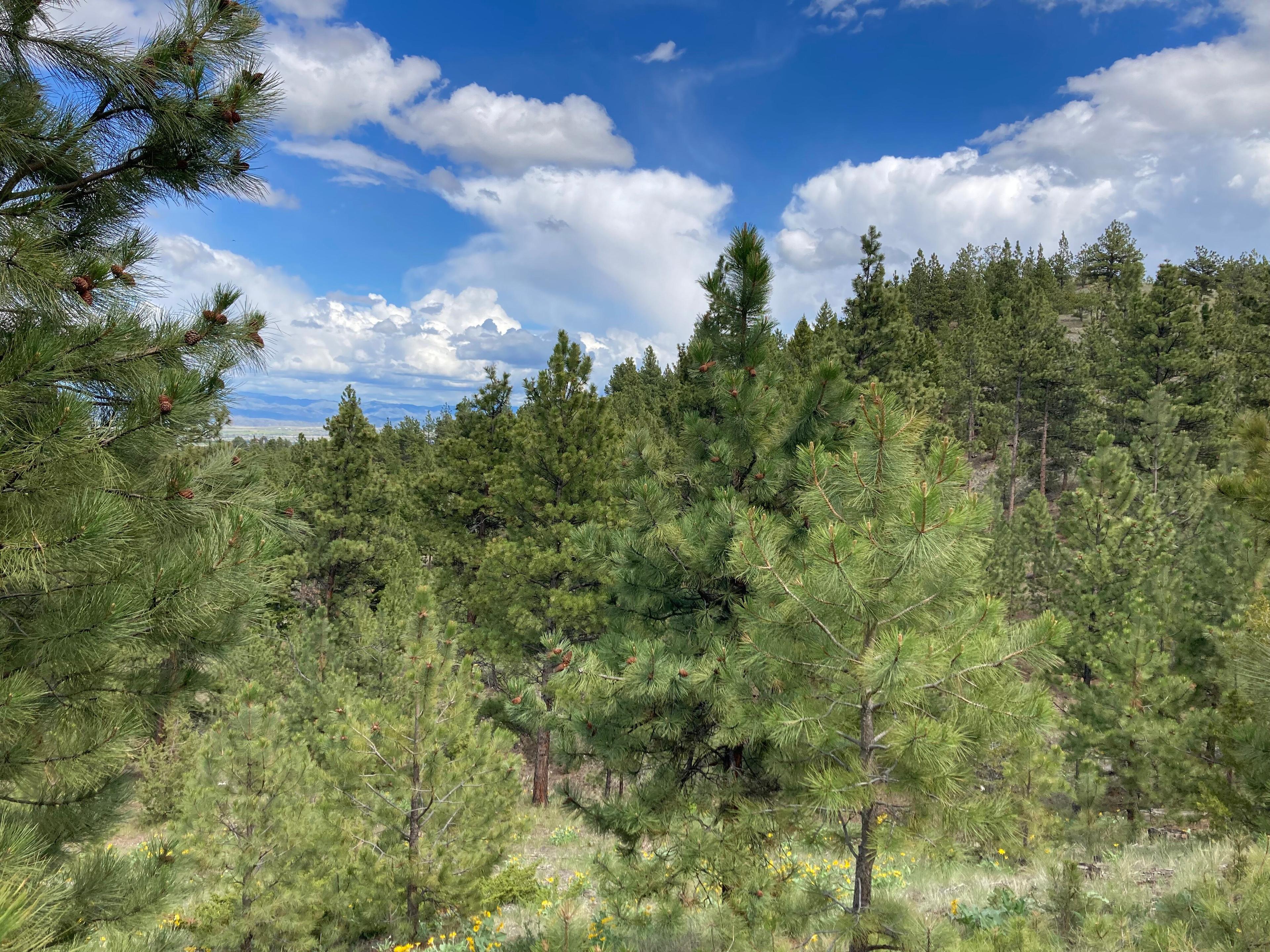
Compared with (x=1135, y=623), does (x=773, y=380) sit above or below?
above

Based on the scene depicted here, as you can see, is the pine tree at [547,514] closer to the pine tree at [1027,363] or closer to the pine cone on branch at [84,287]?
the pine cone on branch at [84,287]

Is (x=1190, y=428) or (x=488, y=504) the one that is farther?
(x=1190, y=428)

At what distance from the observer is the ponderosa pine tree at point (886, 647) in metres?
3.54

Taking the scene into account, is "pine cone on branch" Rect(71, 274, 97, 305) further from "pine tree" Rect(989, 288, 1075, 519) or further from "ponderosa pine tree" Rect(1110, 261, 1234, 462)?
"pine tree" Rect(989, 288, 1075, 519)

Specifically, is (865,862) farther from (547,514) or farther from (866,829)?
(547,514)

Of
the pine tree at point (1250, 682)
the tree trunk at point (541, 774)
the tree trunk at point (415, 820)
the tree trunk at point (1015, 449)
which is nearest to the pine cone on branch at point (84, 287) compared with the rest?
the tree trunk at point (415, 820)

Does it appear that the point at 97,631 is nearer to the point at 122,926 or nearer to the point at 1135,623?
the point at 122,926

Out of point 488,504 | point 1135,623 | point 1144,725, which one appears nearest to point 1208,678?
point 1135,623

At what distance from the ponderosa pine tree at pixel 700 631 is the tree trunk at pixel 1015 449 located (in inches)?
1214

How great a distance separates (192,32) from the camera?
3.65 meters

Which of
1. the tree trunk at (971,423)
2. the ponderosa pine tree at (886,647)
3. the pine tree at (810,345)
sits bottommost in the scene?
the ponderosa pine tree at (886,647)

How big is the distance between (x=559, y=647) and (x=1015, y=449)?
1532 inches

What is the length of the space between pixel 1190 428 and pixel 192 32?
3524cm

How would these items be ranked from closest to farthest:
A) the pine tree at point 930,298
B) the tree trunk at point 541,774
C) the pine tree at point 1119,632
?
the pine tree at point 1119,632 < the tree trunk at point 541,774 < the pine tree at point 930,298
